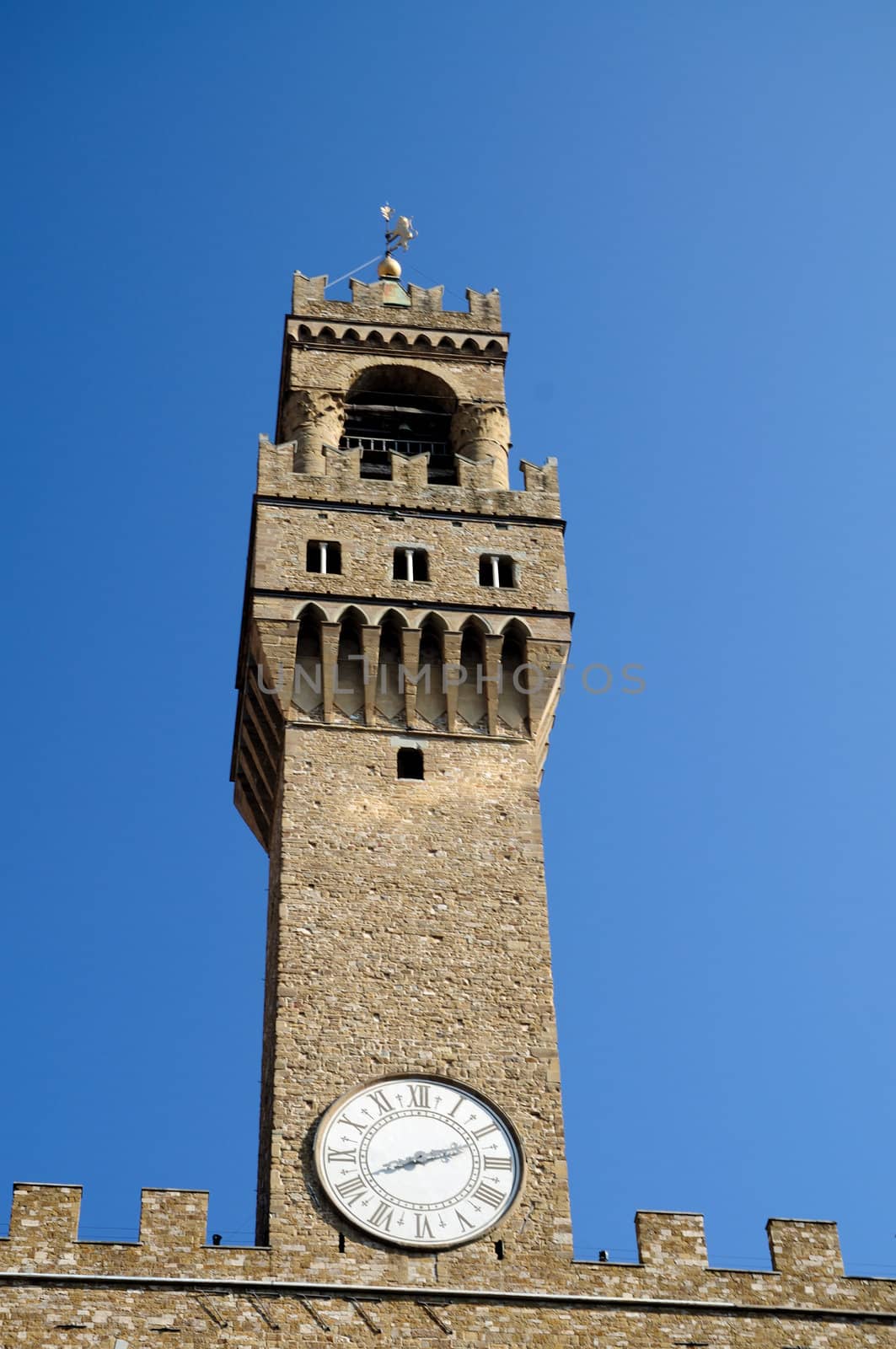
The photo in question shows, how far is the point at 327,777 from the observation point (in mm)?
32844

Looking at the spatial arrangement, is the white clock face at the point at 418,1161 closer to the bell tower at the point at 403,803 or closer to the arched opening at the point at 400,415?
the bell tower at the point at 403,803

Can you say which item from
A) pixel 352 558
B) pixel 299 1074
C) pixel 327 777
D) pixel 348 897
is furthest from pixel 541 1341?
pixel 352 558

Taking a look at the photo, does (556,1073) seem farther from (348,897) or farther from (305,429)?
(305,429)

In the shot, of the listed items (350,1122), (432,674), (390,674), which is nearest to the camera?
(350,1122)

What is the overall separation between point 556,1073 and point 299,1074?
3723 millimetres

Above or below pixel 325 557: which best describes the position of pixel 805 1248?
below

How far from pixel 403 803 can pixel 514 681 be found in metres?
3.25

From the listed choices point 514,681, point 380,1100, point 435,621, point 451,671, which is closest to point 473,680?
point 451,671

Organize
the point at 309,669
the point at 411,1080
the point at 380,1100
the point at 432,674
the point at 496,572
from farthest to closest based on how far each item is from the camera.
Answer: the point at 496,572, the point at 432,674, the point at 309,669, the point at 411,1080, the point at 380,1100

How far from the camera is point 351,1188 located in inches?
Result: 1120

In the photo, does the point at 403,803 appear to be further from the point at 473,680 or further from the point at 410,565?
the point at 410,565

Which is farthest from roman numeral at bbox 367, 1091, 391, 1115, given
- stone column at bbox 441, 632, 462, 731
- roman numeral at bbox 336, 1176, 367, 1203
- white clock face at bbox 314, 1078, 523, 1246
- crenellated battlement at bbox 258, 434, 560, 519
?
crenellated battlement at bbox 258, 434, 560, 519

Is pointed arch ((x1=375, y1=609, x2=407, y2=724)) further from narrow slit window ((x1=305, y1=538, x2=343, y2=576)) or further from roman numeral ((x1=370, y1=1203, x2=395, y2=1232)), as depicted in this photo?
roman numeral ((x1=370, y1=1203, x2=395, y2=1232))

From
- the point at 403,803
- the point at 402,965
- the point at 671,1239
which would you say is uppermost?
the point at 403,803
